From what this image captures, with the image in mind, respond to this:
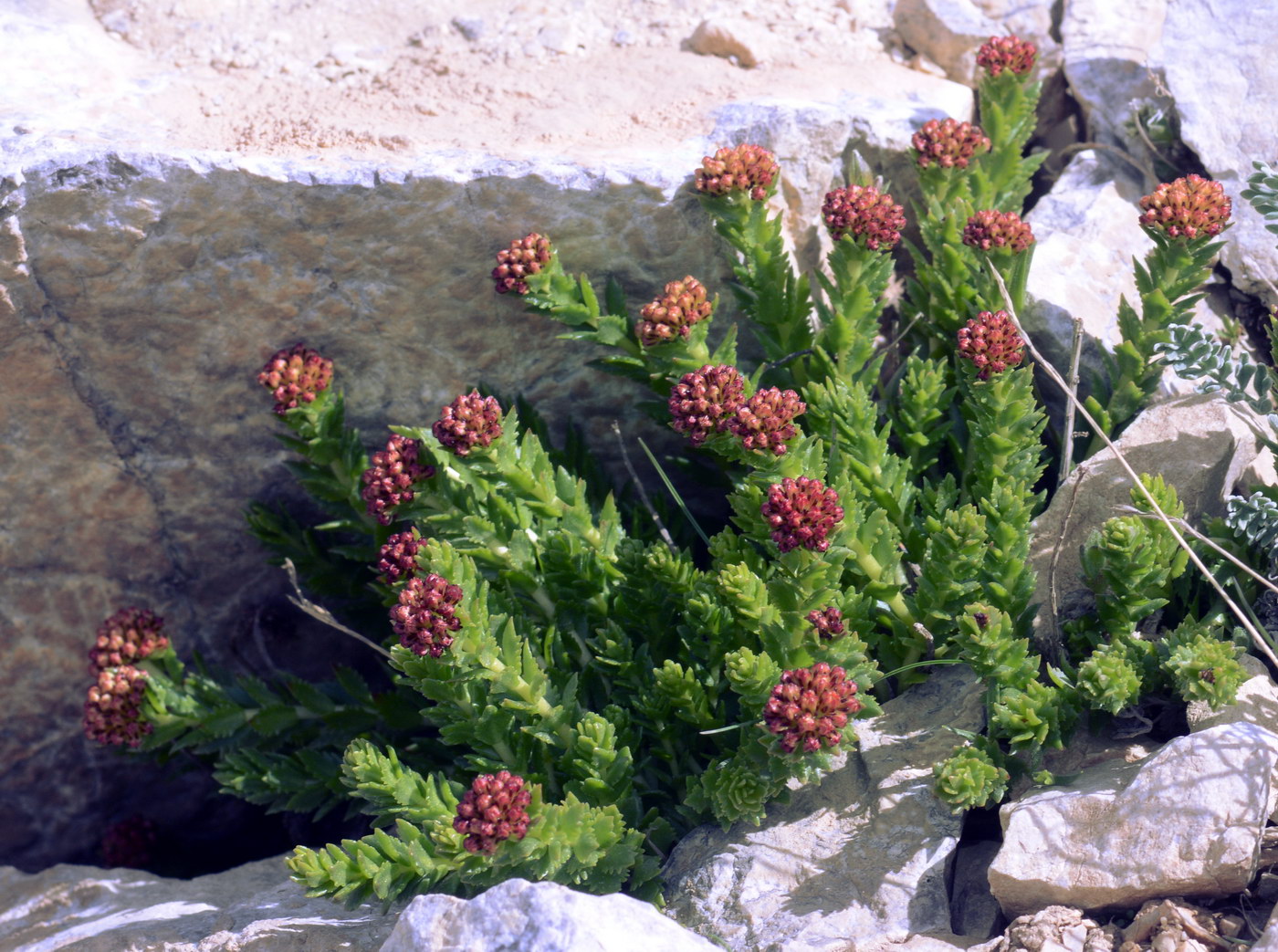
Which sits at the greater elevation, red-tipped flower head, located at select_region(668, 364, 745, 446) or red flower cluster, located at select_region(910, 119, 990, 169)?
red flower cluster, located at select_region(910, 119, 990, 169)

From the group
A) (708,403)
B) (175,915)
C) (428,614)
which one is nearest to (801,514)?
(708,403)

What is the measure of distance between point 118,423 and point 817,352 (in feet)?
8.50

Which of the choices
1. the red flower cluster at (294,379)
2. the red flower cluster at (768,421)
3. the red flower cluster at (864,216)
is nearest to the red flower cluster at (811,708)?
the red flower cluster at (768,421)

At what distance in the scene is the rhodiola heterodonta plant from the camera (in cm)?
284

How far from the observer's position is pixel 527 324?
13.0 ft

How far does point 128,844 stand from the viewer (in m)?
4.57

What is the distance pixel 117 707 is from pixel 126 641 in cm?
24

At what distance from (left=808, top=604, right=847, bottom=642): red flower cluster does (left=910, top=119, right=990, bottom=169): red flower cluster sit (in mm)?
1740

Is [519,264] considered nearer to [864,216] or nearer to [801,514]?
[864,216]

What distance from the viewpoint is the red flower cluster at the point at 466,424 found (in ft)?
9.82

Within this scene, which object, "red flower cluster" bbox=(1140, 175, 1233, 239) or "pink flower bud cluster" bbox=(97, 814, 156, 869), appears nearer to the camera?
"red flower cluster" bbox=(1140, 175, 1233, 239)

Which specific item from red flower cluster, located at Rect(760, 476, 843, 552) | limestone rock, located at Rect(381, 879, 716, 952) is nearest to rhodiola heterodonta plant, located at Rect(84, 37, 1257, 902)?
red flower cluster, located at Rect(760, 476, 843, 552)

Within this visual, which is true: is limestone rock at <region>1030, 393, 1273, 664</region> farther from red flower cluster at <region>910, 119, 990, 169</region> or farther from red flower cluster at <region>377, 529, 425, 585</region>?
red flower cluster at <region>377, 529, 425, 585</region>

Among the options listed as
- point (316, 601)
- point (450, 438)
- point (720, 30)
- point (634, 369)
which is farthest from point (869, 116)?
point (316, 601)
